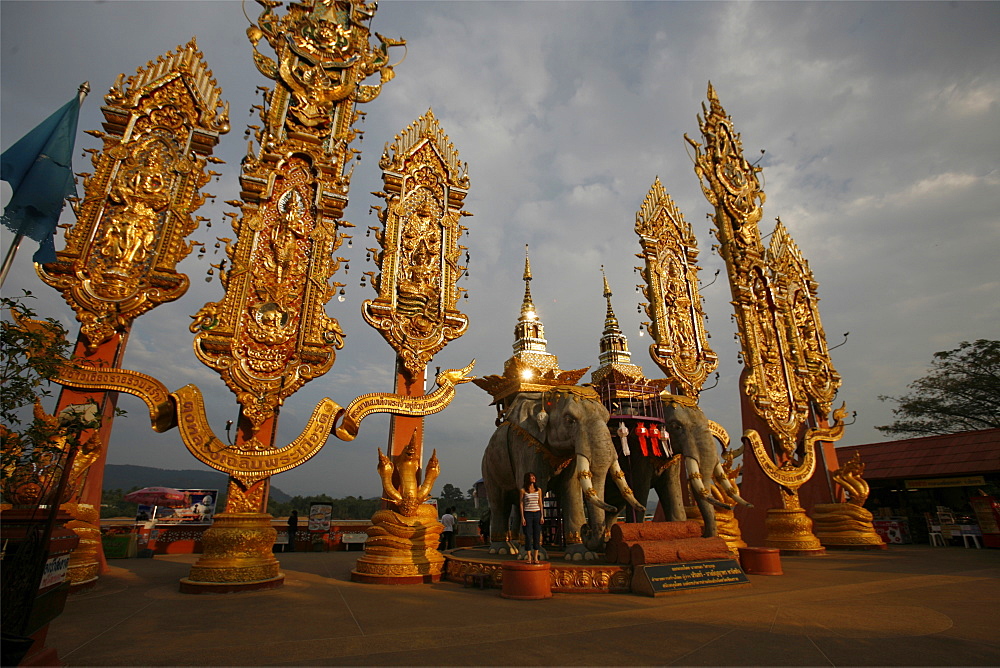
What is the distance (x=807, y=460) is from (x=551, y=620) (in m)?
12.6

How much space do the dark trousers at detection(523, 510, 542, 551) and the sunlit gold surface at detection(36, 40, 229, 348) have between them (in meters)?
7.11

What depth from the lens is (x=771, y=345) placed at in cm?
1545

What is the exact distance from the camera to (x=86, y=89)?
6000 millimetres

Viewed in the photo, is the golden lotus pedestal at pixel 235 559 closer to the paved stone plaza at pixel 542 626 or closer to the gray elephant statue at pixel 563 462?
the paved stone plaza at pixel 542 626

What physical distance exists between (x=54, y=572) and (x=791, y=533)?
14.9 m

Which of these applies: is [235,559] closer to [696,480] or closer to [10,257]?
[10,257]

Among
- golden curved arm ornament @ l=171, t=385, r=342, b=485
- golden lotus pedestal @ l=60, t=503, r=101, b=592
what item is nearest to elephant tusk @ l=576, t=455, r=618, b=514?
golden curved arm ornament @ l=171, t=385, r=342, b=485

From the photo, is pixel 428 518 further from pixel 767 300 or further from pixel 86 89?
pixel 767 300

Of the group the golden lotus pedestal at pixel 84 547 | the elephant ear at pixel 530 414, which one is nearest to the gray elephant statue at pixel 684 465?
the elephant ear at pixel 530 414

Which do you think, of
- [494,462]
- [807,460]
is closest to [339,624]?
[494,462]

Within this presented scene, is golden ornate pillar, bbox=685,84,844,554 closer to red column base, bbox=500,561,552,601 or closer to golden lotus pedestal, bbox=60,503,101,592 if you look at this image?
red column base, bbox=500,561,552,601

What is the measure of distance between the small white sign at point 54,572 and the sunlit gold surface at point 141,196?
17.8ft

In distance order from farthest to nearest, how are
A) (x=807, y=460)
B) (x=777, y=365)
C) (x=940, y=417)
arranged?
(x=940, y=417), (x=777, y=365), (x=807, y=460)

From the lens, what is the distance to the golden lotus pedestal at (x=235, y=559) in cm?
686
